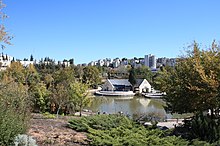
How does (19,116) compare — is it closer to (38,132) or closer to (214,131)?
(38,132)

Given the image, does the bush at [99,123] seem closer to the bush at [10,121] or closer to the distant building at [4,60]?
the bush at [10,121]

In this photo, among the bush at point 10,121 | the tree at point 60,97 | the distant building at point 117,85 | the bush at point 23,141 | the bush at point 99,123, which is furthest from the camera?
the distant building at point 117,85

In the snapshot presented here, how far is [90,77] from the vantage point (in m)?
61.2

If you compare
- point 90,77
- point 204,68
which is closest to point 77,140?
point 204,68

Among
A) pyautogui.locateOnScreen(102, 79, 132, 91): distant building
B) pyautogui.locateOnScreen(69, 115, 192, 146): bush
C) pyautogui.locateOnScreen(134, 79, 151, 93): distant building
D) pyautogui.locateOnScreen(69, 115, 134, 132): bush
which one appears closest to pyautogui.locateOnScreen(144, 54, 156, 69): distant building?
pyautogui.locateOnScreen(134, 79, 151, 93): distant building

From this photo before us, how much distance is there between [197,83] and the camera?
11648mm

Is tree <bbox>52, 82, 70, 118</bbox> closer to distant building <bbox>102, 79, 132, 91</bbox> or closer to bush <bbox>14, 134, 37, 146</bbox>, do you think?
bush <bbox>14, 134, 37, 146</bbox>

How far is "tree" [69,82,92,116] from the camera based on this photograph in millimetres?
20922

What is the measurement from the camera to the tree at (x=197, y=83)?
11.1m

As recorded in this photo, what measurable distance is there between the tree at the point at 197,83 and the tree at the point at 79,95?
339 inches

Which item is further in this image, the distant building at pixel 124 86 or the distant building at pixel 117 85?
the distant building at pixel 124 86

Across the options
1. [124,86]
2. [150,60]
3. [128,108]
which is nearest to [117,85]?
[124,86]

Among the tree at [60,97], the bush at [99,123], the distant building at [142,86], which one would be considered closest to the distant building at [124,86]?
the distant building at [142,86]

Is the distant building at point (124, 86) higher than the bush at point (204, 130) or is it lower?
higher
